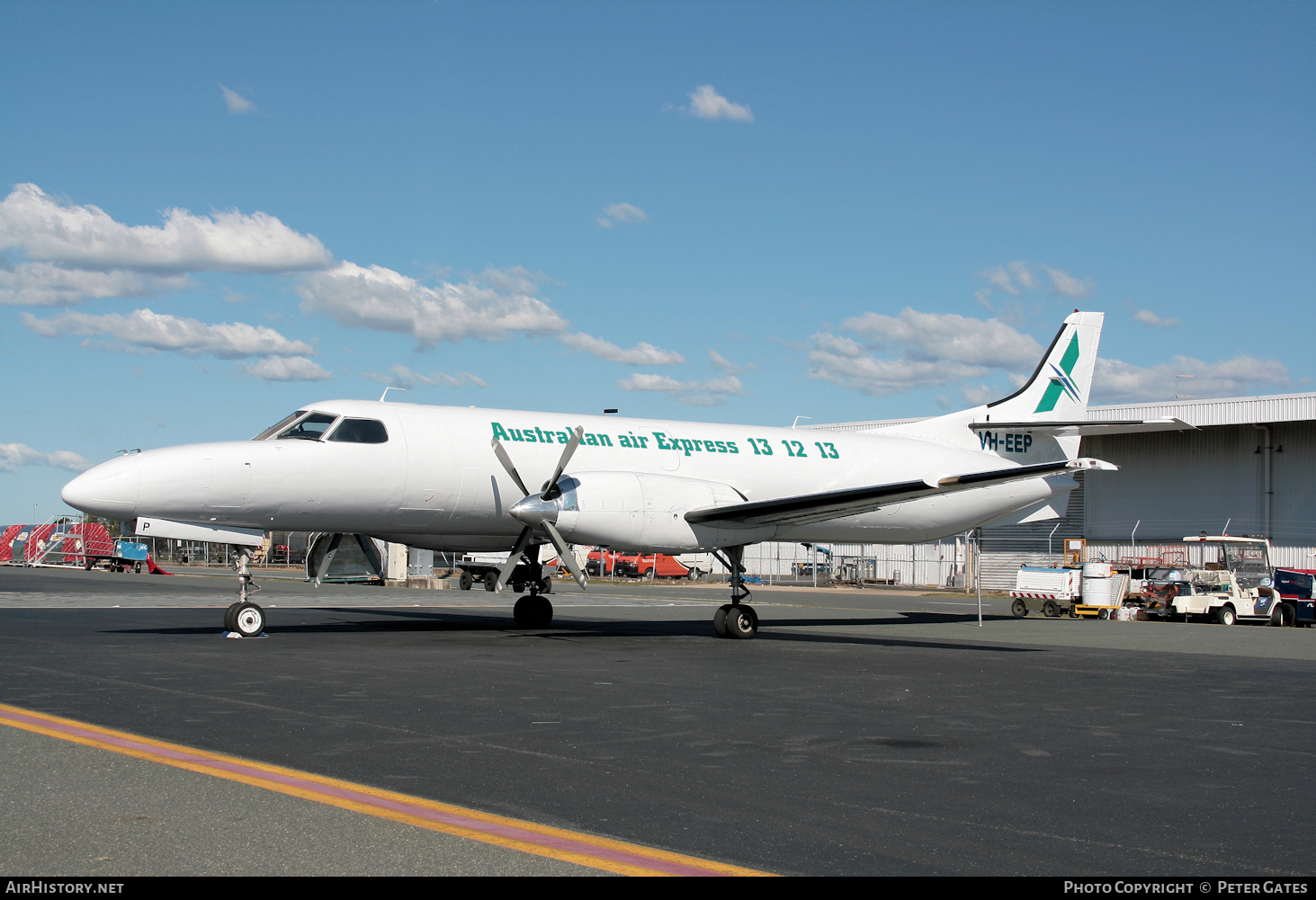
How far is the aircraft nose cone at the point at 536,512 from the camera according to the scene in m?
16.6

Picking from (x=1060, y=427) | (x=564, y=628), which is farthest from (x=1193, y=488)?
(x=564, y=628)

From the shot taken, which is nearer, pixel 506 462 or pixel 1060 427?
pixel 506 462

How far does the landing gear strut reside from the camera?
773 inches

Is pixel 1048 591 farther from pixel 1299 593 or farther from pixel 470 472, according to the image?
pixel 470 472

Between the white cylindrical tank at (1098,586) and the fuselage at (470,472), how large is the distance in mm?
7772

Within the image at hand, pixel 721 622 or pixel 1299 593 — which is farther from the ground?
pixel 721 622

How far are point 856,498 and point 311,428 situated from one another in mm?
8801

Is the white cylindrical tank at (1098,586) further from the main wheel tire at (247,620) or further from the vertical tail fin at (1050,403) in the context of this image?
the main wheel tire at (247,620)

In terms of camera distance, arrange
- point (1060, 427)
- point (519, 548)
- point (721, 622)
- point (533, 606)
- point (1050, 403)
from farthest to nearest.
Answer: point (1050, 403) → point (1060, 427) → point (533, 606) → point (519, 548) → point (721, 622)

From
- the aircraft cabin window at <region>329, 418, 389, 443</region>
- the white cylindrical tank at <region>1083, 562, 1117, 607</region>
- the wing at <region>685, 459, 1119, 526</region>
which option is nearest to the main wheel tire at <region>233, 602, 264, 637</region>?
the aircraft cabin window at <region>329, 418, 389, 443</region>

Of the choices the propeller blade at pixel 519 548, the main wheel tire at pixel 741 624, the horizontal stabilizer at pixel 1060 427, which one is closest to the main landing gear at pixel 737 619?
the main wheel tire at pixel 741 624

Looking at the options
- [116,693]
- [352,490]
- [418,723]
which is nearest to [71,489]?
[352,490]

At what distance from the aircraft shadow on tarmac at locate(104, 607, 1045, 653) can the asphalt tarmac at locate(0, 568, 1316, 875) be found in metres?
1.01

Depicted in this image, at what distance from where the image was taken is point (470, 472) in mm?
17953
